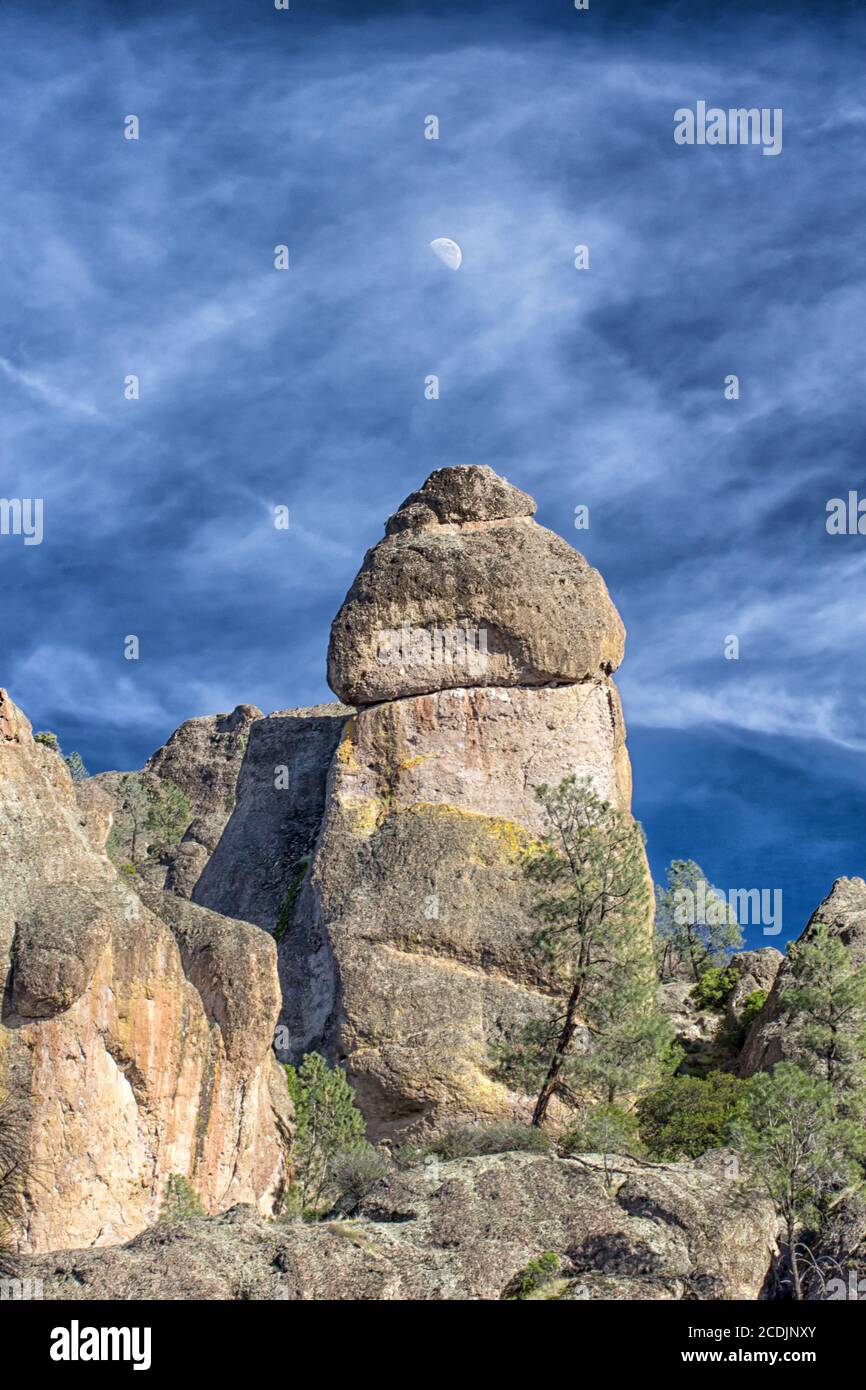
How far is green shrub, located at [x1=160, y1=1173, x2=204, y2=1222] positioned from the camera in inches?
1034

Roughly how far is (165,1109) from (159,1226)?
371 centimetres

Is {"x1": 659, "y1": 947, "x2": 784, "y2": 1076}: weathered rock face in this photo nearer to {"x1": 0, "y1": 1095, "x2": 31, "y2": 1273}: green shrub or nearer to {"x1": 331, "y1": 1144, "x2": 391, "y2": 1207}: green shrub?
{"x1": 331, "y1": 1144, "x2": 391, "y2": 1207}: green shrub

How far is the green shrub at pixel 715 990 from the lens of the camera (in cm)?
5219

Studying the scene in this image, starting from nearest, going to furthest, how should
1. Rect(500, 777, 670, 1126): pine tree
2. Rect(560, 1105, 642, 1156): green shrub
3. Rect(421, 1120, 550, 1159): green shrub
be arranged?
Rect(560, 1105, 642, 1156): green shrub
Rect(421, 1120, 550, 1159): green shrub
Rect(500, 777, 670, 1126): pine tree

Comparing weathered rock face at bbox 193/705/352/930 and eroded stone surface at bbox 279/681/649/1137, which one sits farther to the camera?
weathered rock face at bbox 193/705/352/930

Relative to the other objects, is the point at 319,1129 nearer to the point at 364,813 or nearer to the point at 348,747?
the point at 364,813

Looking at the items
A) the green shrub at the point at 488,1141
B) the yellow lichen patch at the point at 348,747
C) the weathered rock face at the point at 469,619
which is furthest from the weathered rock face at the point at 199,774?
the green shrub at the point at 488,1141

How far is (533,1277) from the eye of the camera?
2508cm

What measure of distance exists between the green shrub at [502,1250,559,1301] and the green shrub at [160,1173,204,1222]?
5212 millimetres

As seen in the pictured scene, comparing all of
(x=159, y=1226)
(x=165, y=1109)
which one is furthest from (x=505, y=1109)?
(x=159, y=1226)

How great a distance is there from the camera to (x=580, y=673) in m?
50.9

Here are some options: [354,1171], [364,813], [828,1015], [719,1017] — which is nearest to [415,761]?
[364,813]

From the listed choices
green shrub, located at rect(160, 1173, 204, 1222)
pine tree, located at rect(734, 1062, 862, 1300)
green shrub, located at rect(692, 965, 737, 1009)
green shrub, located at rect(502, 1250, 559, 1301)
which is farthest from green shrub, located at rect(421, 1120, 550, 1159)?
green shrub, located at rect(692, 965, 737, 1009)

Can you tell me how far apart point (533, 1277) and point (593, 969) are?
12384mm
